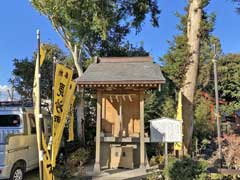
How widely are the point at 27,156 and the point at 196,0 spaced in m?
6.44

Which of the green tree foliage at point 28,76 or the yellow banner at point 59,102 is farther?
the green tree foliage at point 28,76

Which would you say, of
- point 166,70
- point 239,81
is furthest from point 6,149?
point 239,81

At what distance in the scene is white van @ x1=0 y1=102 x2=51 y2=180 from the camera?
21.4ft

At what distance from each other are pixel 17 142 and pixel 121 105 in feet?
14.2

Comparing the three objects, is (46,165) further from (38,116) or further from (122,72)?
(122,72)

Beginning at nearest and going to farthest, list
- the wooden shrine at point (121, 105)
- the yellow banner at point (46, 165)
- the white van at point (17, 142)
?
the yellow banner at point (46, 165) < the white van at point (17, 142) < the wooden shrine at point (121, 105)

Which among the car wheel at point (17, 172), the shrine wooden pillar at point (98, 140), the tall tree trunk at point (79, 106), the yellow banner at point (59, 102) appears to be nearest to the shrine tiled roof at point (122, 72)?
the shrine wooden pillar at point (98, 140)

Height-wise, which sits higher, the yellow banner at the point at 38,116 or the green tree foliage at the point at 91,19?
the green tree foliage at the point at 91,19

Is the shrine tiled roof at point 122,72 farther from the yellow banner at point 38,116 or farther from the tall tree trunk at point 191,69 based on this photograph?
the yellow banner at point 38,116

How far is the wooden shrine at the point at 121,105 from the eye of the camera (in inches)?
341

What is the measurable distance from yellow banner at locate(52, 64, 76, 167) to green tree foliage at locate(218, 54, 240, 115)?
51.1 ft

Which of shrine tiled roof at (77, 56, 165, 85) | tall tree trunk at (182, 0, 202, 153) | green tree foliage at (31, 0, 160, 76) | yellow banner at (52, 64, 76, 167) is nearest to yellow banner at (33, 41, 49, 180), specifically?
yellow banner at (52, 64, 76, 167)

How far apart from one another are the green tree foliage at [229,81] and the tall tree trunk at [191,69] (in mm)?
12623

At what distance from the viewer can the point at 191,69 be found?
25.2ft
